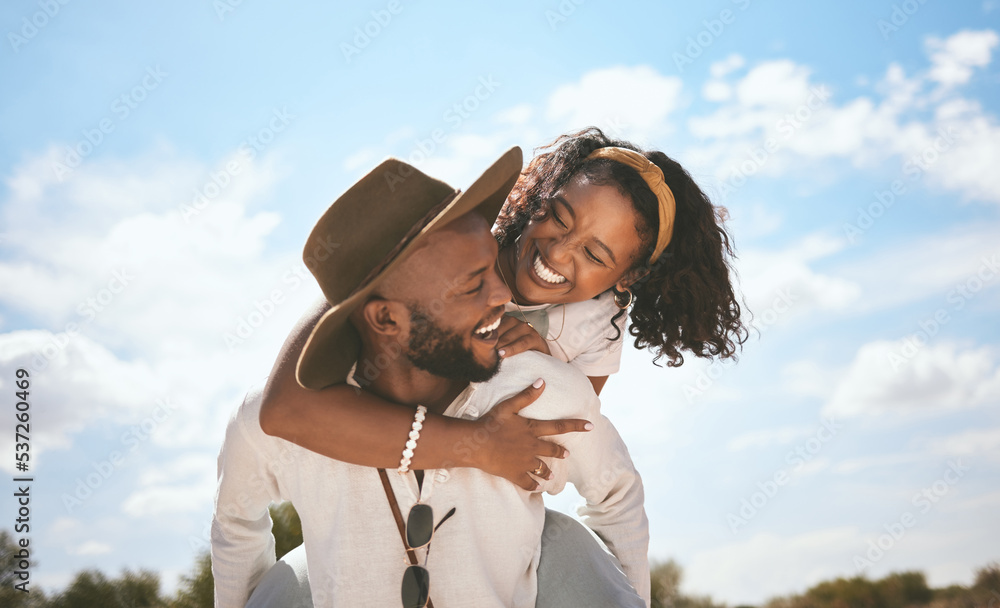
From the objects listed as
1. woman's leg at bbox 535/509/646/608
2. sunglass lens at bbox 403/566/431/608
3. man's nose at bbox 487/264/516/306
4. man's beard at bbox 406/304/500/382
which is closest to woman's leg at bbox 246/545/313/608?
sunglass lens at bbox 403/566/431/608

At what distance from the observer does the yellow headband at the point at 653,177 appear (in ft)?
14.4

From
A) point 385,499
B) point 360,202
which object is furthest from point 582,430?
Answer: point 360,202

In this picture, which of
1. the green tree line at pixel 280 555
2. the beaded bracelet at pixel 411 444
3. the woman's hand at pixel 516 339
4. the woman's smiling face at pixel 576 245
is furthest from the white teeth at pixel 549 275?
the green tree line at pixel 280 555

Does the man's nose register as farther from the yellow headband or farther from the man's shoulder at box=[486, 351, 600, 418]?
the yellow headband

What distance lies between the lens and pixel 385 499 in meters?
2.88

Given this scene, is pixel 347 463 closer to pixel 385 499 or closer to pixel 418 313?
pixel 385 499

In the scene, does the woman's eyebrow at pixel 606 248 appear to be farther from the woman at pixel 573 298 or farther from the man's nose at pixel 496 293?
the man's nose at pixel 496 293

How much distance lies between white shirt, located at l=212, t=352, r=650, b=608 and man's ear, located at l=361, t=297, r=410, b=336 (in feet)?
1.48

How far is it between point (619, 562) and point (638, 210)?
2001 millimetres

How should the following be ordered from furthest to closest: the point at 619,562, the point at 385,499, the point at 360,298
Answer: the point at 619,562
the point at 385,499
the point at 360,298

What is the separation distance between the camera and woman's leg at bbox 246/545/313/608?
130 inches

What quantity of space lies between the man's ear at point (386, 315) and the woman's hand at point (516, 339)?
0.65 meters

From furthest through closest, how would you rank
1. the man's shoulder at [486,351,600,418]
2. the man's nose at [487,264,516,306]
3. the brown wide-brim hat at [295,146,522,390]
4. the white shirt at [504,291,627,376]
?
the white shirt at [504,291,627,376] < the man's shoulder at [486,351,600,418] < the man's nose at [487,264,516,306] < the brown wide-brim hat at [295,146,522,390]

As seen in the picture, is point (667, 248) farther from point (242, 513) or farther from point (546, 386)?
point (242, 513)
